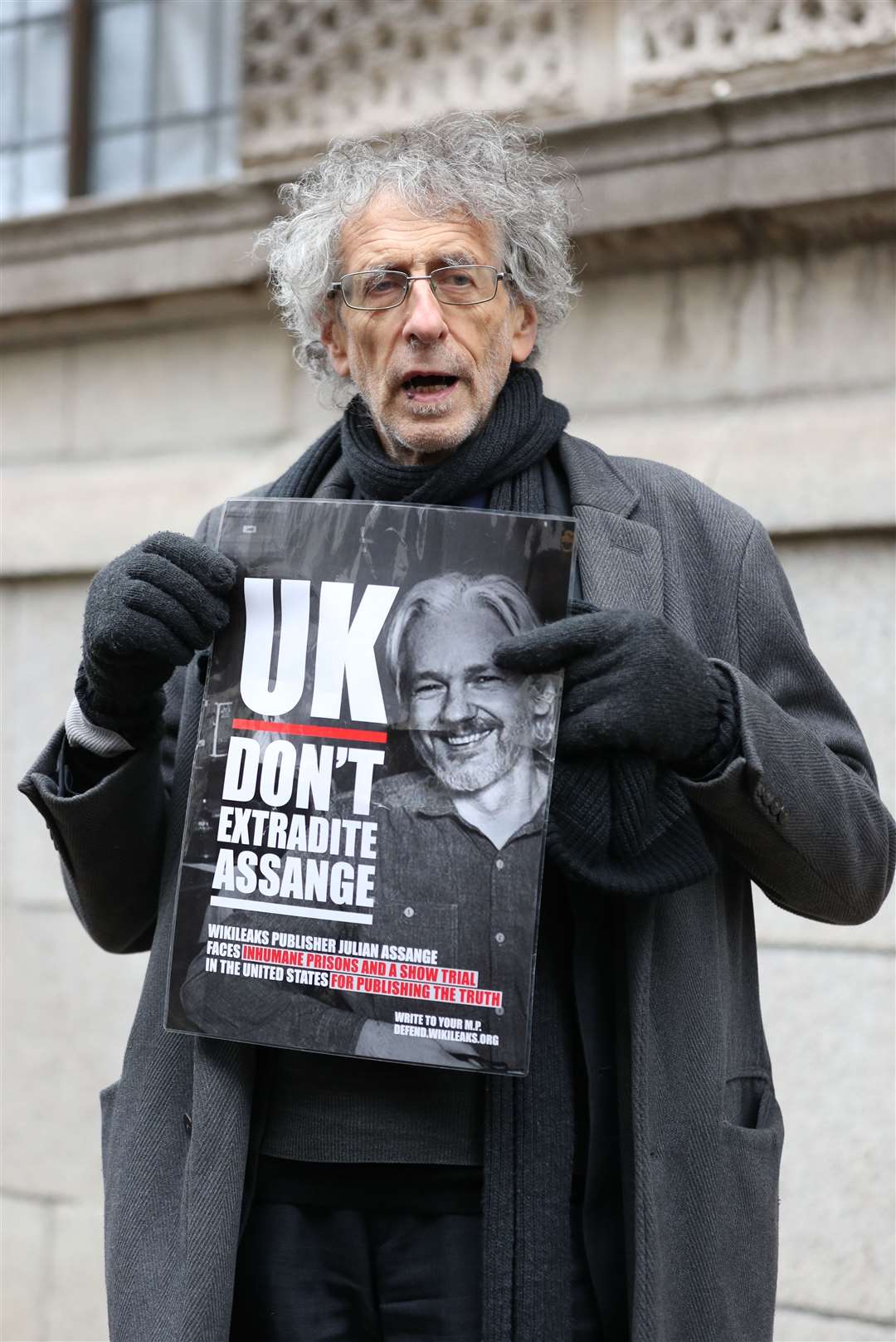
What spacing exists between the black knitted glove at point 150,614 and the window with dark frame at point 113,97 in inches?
124

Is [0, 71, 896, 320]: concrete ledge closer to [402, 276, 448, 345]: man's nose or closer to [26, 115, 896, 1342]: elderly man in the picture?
[26, 115, 896, 1342]: elderly man

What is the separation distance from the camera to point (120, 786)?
2.08 metres

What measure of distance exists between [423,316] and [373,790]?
24.8 inches

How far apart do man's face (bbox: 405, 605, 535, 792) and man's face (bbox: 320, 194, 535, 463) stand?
0.32m

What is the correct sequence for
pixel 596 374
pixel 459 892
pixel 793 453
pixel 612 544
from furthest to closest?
pixel 596 374 → pixel 793 453 → pixel 612 544 → pixel 459 892

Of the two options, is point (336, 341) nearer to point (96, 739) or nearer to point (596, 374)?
point (96, 739)

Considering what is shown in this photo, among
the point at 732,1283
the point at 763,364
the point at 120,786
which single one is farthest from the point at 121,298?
the point at 732,1283

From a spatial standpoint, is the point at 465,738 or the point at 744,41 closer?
the point at 465,738

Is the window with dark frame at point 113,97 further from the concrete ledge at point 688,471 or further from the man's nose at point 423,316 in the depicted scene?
the man's nose at point 423,316

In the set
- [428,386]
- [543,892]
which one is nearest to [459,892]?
[543,892]

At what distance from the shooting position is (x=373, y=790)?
1.91 metres

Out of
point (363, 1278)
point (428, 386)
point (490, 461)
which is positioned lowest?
point (363, 1278)

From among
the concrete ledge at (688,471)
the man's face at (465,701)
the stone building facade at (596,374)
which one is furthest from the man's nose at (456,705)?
the stone building facade at (596,374)

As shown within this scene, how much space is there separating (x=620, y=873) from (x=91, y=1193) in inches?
126
